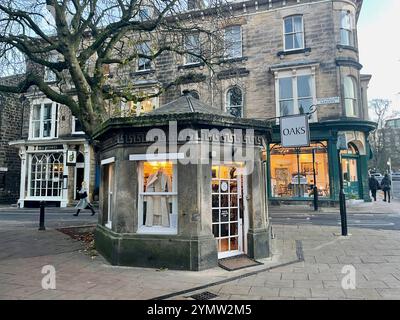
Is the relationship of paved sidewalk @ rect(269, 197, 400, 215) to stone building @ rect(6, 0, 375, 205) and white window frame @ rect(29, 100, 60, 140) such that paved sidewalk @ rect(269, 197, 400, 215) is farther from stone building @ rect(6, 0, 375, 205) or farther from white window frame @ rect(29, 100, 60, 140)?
white window frame @ rect(29, 100, 60, 140)

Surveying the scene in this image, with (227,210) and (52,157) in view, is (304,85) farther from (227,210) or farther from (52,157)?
(52,157)

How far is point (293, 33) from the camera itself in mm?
19312

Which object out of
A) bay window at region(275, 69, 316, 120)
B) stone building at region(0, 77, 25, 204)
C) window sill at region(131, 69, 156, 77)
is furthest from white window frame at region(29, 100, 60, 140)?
bay window at region(275, 69, 316, 120)

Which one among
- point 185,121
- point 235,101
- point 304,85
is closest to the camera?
point 185,121

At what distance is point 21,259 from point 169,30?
8.25 meters

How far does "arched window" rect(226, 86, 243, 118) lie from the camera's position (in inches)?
787

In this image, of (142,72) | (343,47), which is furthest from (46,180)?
(343,47)

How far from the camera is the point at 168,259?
6645 mm

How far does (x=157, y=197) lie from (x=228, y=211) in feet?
5.75

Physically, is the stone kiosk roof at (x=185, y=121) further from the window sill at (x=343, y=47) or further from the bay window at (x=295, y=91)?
the window sill at (x=343, y=47)

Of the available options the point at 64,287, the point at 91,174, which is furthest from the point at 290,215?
the point at 91,174

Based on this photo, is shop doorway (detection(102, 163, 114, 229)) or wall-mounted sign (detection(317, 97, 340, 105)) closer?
shop doorway (detection(102, 163, 114, 229))

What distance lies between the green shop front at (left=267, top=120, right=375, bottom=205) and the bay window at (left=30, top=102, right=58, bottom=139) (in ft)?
52.6

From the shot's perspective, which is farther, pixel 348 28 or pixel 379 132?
pixel 379 132
